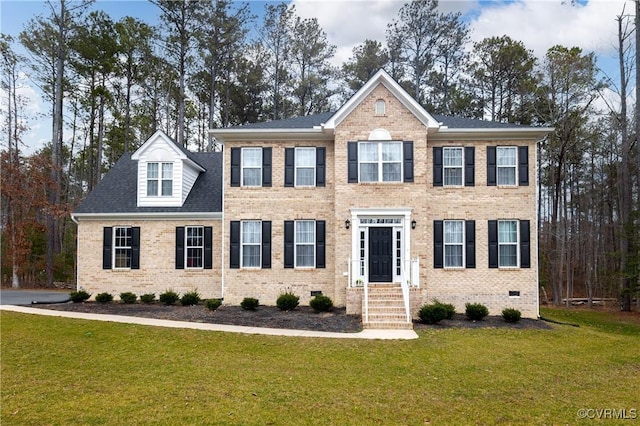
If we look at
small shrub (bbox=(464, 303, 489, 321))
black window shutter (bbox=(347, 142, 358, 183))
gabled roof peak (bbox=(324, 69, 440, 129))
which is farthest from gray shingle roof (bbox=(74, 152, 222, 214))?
small shrub (bbox=(464, 303, 489, 321))

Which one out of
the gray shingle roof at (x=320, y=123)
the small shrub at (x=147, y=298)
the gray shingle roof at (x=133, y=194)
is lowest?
the small shrub at (x=147, y=298)

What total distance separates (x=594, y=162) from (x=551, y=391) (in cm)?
2760

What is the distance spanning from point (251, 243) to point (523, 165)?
35.6ft

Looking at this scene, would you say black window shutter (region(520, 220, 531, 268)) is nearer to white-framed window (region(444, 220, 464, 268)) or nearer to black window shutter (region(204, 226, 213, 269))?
white-framed window (region(444, 220, 464, 268))

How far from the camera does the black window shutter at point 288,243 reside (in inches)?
651

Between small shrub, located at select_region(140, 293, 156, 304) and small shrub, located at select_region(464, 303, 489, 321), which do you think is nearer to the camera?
small shrub, located at select_region(464, 303, 489, 321)

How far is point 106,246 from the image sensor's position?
17812 millimetres

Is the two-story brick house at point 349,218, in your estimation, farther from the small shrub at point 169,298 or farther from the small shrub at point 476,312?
the small shrub at point 476,312

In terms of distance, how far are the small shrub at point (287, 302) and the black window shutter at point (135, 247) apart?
6544mm

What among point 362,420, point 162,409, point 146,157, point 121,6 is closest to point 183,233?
point 146,157

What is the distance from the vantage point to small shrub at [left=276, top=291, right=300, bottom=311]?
15156mm

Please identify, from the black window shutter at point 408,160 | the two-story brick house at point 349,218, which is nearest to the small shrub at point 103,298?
the two-story brick house at point 349,218

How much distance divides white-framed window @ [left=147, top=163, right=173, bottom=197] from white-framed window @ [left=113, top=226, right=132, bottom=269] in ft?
6.07

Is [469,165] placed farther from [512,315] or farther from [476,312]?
[512,315]
